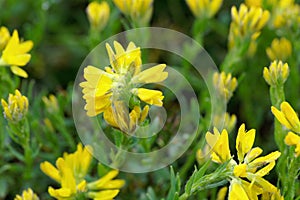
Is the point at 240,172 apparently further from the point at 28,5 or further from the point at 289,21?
the point at 28,5

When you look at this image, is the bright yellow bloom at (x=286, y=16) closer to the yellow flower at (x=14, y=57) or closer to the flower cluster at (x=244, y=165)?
the flower cluster at (x=244, y=165)

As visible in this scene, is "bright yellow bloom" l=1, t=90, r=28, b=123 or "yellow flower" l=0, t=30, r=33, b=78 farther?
"yellow flower" l=0, t=30, r=33, b=78

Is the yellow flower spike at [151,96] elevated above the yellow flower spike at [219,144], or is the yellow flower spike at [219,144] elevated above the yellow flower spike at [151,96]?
the yellow flower spike at [151,96]

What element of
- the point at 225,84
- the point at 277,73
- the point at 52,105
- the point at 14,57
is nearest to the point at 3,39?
the point at 14,57

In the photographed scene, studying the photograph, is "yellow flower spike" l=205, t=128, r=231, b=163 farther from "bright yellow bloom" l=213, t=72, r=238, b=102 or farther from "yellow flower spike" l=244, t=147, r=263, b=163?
"bright yellow bloom" l=213, t=72, r=238, b=102

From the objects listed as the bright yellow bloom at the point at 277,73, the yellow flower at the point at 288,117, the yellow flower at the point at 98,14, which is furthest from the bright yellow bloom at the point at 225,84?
the yellow flower at the point at 98,14

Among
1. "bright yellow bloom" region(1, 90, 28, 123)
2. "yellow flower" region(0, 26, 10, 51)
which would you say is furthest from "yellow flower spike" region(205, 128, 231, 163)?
"yellow flower" region(0, 26, 10, 51)
